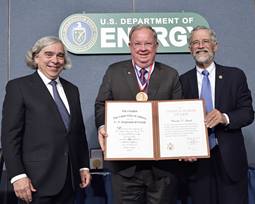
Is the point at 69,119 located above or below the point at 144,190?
above

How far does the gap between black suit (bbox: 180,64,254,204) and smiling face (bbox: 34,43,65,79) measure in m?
0.75

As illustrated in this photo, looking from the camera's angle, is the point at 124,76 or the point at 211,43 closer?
the point at 124,76

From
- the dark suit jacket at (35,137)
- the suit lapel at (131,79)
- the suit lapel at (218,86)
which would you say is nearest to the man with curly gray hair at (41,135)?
the dark suit jacket at (35,137)

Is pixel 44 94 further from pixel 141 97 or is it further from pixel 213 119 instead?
pixel 213 119

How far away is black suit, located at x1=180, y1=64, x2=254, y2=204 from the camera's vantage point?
6.39 feet

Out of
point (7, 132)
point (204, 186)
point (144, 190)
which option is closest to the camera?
point (7, 132)

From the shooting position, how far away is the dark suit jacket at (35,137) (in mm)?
1680

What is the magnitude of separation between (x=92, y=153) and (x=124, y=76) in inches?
49.4

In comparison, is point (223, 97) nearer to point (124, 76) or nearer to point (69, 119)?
point (124, 76)

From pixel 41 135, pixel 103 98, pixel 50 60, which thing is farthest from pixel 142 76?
pixel 41 135

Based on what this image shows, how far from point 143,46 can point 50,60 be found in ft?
1.56

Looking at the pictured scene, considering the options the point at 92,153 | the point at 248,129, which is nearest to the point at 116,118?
the point at 92,153

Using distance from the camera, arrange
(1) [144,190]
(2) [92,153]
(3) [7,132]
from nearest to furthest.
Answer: (3) [7,132]
(1) [144,190]
(2) [92,153]

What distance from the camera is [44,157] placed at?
67.4 inches
